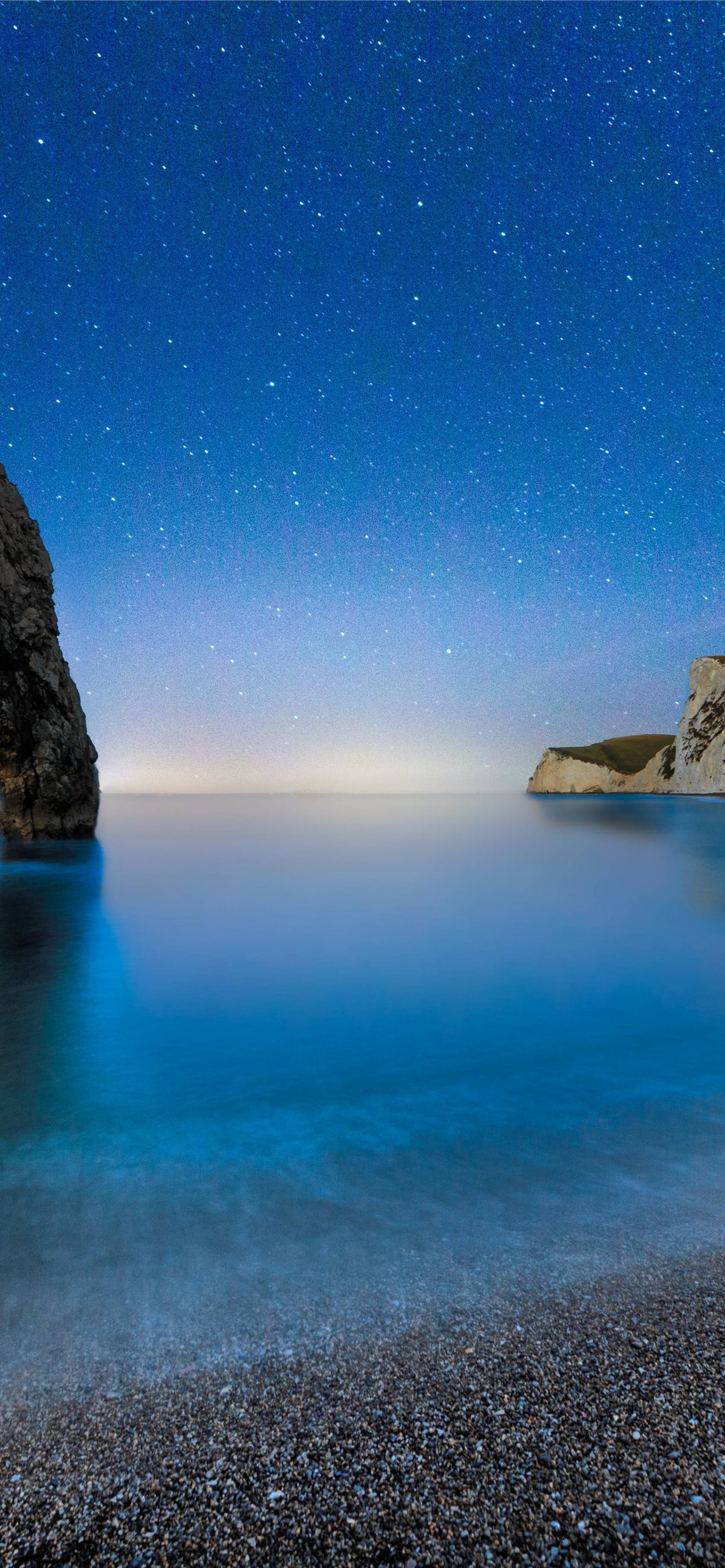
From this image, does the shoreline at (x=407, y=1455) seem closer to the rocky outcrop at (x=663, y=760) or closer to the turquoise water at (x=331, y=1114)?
the turquoise water at (x=331, y=1114)

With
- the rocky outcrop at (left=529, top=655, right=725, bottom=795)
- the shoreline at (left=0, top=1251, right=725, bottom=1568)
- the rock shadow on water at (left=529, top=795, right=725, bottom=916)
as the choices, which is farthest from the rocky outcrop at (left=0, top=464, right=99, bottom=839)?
the rocky outcrop at (left=529, top=655, right=725, bottom=795)

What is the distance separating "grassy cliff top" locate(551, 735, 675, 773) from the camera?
15162cm

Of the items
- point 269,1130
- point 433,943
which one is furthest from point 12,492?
point 269,1130

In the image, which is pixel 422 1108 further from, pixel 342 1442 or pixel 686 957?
pixel 686 957

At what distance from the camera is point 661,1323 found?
314 cm

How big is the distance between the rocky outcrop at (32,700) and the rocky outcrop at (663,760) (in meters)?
84.6

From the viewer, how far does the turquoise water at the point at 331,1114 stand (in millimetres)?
3641

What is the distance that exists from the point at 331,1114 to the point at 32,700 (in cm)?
2998

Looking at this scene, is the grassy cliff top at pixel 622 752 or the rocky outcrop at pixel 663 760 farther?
the grassy cliff top at pixel 622 752

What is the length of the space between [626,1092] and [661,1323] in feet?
14.7

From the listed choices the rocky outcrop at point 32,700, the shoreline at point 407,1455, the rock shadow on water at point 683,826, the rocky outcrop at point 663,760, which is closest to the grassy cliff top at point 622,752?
the rocky outcrop at point 663,760

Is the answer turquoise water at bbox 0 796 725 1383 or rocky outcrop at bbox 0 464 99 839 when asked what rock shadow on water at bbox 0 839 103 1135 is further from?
rocky outcrop at bbox 0 464 99 839

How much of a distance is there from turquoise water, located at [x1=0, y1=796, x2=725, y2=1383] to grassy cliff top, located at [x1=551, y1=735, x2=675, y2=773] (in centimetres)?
14297

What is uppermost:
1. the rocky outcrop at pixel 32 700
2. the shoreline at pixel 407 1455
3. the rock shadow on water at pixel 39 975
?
the rocky outcrop at pixel 32 700
